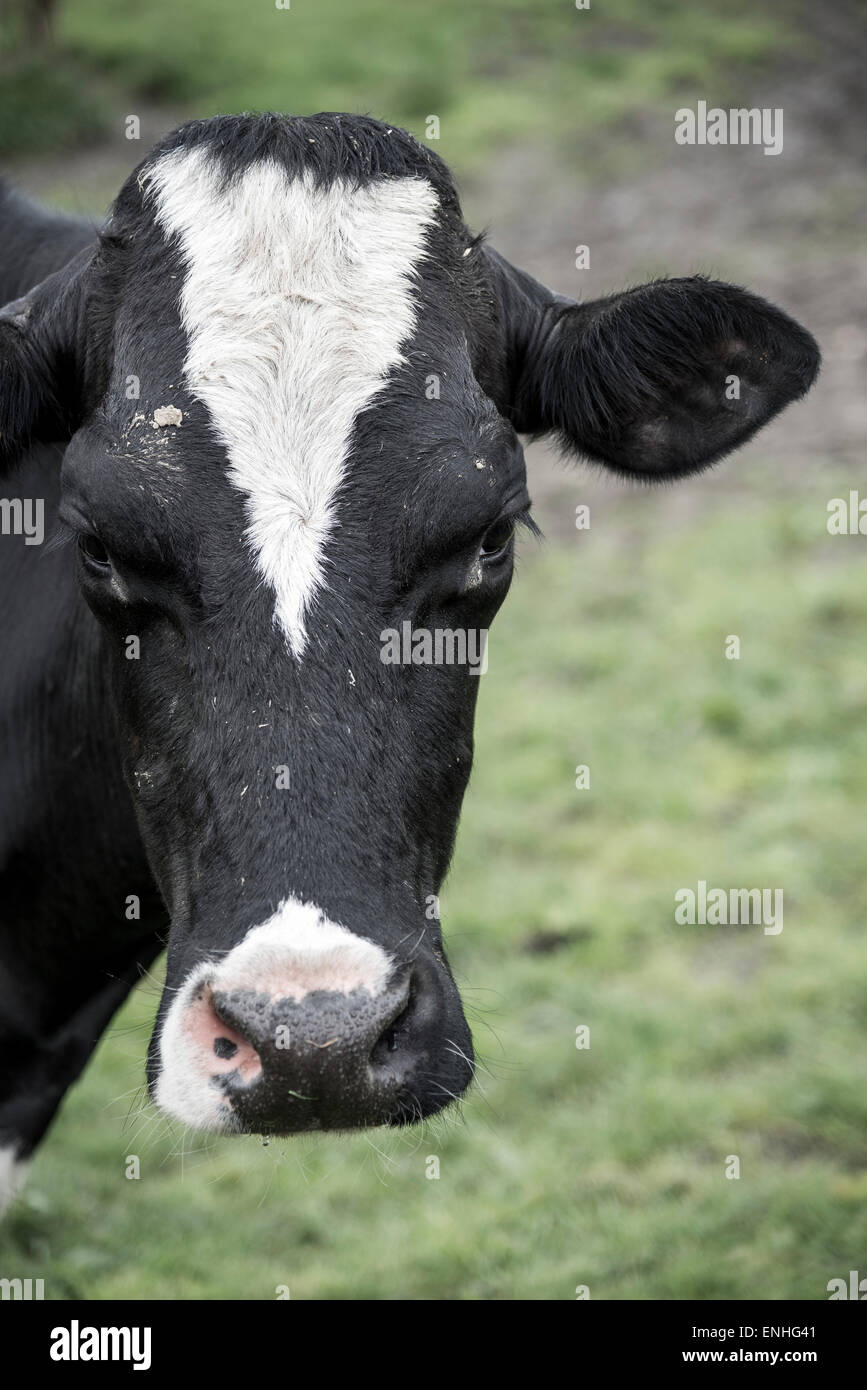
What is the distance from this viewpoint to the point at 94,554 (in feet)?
10.9

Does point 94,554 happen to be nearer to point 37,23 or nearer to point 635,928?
point 635,928

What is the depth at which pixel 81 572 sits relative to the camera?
342cm

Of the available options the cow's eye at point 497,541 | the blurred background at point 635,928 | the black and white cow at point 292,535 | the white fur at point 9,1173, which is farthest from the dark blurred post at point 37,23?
the cow's eye at point 497,541

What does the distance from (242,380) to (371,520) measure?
16.9 inches

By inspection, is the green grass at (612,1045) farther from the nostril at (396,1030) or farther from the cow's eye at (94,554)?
the cow's eye at (94,554)

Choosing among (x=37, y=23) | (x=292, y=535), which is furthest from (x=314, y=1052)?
(x=37, y=23)

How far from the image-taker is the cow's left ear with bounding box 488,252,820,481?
3.84 m

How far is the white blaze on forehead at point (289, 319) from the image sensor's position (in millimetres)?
3076

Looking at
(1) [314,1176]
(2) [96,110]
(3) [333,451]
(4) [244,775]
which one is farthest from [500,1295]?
(2) [96,110]

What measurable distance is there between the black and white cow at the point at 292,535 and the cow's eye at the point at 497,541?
1 centimetres

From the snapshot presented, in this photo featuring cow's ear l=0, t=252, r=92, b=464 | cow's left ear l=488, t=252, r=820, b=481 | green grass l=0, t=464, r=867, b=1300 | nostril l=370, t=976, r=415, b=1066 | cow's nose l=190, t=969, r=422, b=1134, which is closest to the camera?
cow's nose l=190, t=969, r=422, b=1134

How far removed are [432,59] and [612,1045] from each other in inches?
594

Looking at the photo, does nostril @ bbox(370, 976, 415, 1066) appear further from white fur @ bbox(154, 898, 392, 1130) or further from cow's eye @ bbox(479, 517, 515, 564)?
cow's eye @ bbox(479, 517, 515, 564)

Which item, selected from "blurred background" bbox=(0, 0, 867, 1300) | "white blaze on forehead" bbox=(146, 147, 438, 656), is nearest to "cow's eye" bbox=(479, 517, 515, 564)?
"white blaze on forehead" bbox=(146, 147, 438, 656)
